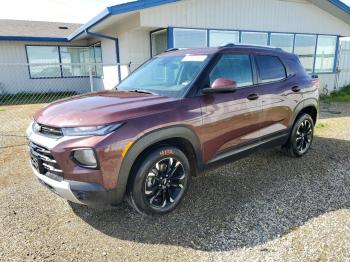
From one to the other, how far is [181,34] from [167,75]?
6388mm

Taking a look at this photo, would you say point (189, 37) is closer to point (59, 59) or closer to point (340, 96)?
point (340, 96)

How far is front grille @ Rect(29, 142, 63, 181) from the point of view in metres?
2.77

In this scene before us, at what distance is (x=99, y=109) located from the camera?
2871 mm

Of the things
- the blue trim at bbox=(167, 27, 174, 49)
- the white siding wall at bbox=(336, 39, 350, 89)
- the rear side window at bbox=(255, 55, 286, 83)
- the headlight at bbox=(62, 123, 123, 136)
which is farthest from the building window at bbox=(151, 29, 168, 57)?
the white siding wall at bbox=(336, 39, 350, 89)

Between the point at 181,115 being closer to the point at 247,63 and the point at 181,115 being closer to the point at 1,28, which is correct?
the point at 247,63

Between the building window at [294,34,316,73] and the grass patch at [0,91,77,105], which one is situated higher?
the building window at [294,34,316,73]

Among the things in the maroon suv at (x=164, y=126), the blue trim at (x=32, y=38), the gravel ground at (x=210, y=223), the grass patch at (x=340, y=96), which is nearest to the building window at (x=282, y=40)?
the grass patch at (x=340, y=96)

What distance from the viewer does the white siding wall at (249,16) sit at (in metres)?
9.23

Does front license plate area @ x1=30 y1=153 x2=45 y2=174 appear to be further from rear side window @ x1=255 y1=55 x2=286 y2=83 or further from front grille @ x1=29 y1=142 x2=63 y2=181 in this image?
rear side window @ x1=255 y1=55 x2=286 y2=83

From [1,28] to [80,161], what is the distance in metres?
16.8

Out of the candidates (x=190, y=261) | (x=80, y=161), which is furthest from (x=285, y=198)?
(x=80, y=161)

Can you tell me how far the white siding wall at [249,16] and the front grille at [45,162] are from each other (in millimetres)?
6800

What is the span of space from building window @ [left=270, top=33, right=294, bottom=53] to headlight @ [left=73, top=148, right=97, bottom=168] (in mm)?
11064

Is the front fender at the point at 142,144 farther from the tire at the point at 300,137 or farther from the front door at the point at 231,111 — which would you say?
the tire at the point at 300,137
